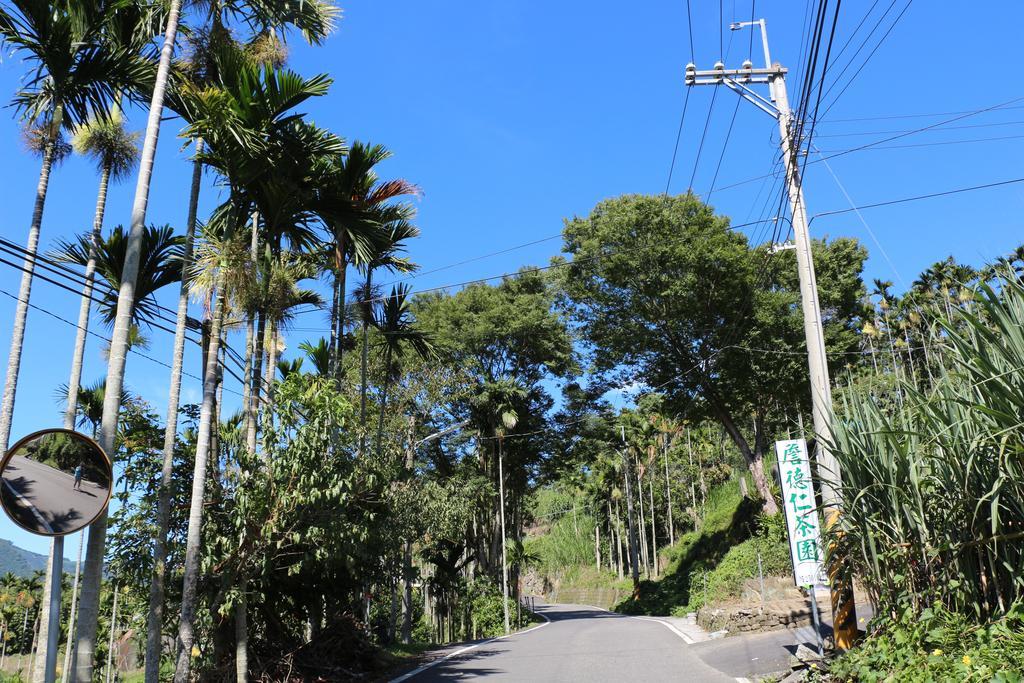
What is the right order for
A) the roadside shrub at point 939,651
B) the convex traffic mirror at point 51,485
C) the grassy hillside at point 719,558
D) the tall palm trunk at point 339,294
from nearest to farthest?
the convex traffic mirror at point 51,485 < the roadside shrub at point 939,651 < the tall palm trunk at point 339,294 < the grassy hillside at point 719,558

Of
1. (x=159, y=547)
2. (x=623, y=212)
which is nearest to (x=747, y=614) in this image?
(x=159, y=547)

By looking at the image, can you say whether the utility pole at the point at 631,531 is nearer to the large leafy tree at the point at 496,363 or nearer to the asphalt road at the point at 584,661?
the large leafy tree at the point at 496,363

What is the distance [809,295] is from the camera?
1037cm

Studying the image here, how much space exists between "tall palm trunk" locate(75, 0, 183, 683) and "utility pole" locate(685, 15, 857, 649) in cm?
750

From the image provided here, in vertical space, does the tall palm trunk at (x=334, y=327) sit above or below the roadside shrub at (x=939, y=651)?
above

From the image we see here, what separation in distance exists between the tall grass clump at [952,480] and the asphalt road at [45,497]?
5.96 m

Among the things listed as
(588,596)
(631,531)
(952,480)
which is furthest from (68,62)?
(588,596)

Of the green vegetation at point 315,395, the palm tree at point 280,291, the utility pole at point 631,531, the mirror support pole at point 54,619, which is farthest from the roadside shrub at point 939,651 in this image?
the utility pole at point 631,531

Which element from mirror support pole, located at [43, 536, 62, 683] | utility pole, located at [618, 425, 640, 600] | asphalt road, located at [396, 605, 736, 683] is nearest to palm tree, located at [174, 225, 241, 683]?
asphalt road, located at [396, 605, 736, 683]

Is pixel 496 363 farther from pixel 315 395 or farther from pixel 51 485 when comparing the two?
pixel 51 485

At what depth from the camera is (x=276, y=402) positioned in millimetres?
10328

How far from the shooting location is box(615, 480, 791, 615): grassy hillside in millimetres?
24062

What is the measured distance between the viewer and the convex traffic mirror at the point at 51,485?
4551mm

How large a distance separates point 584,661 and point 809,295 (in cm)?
761
